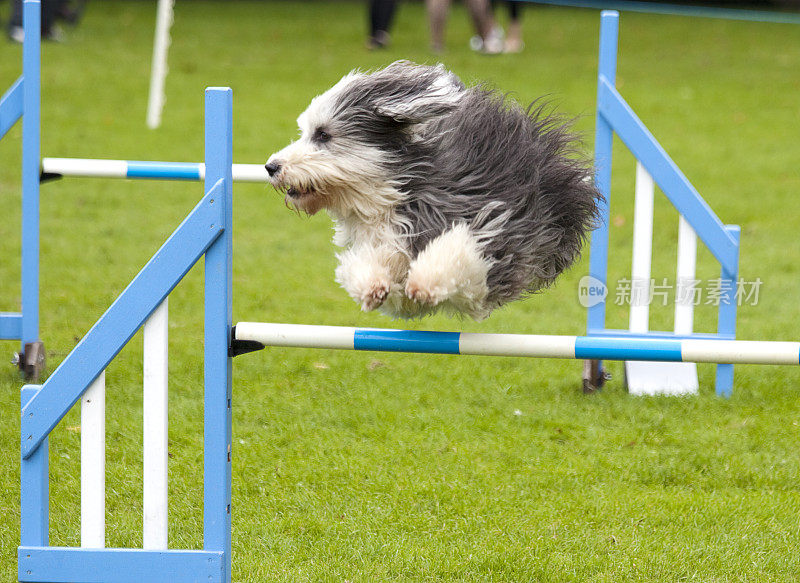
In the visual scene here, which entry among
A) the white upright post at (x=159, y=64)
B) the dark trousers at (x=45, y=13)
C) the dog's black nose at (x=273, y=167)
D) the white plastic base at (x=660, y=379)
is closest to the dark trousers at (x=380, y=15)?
the white upright post at (x=159, y=64)

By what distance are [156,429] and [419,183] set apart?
84 centimetres

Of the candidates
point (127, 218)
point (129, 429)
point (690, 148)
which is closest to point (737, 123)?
point (690, 148)

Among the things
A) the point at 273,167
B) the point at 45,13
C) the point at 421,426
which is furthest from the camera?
the point at 45,13

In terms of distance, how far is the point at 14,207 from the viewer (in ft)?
23.1

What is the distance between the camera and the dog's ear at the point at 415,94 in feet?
8.05

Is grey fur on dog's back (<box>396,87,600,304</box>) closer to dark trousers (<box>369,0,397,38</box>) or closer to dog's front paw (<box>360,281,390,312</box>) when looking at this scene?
dog's front paw (<box>360,281,390,312</box>)

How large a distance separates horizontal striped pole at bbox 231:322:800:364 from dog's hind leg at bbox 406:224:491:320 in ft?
0.40

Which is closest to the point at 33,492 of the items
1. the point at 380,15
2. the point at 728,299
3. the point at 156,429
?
the point at 156,429

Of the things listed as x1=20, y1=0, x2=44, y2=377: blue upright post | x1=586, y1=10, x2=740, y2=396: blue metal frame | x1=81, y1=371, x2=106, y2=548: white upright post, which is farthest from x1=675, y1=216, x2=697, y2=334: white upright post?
x1=20, y1=0, x2=44, y2=377: blue upright post

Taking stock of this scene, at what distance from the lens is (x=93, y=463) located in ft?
7.95

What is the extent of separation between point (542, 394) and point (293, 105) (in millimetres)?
6164

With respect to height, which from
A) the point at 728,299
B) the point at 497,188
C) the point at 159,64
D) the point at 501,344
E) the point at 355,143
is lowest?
the point at 501,344

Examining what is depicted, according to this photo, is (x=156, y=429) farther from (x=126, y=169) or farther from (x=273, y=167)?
(x=126, y=169)

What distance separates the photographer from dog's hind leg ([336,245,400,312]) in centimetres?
238
